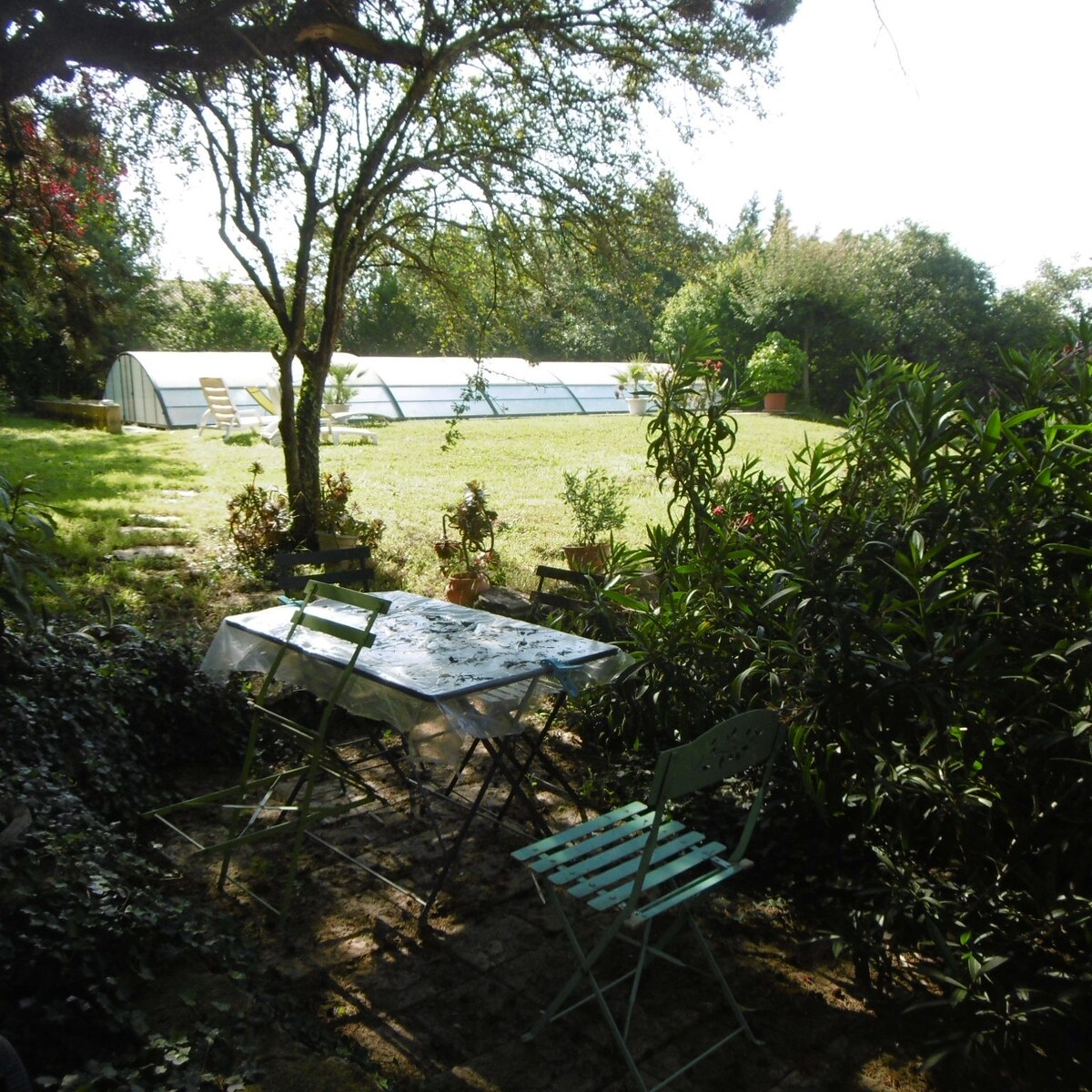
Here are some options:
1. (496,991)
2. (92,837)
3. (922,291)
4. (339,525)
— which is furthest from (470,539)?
(922,291)

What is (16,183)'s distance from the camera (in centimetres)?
714

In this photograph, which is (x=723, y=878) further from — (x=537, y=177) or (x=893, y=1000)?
(x=537, y=177)

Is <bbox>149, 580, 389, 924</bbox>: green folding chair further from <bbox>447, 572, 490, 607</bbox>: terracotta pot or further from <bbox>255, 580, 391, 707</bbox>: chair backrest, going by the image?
<bbox>447, 572, 490, 607</bbox>: terracotta pot

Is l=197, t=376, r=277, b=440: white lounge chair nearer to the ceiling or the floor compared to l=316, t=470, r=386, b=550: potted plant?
nearer to the ceiling

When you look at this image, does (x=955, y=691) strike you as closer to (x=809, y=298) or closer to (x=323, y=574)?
(x=323, y=574)

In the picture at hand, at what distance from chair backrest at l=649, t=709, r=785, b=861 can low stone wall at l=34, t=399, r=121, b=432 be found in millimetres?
17006

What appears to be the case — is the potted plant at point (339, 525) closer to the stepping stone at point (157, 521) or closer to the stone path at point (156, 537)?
the stone path at point (156, 537)

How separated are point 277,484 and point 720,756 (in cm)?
999

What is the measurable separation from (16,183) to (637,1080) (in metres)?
7.40

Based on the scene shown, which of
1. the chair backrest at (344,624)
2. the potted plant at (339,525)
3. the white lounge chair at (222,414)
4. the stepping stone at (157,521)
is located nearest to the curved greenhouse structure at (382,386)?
the white lounge chair at (222,414)

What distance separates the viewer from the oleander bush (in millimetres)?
2781

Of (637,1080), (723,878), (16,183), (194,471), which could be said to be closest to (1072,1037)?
(723,878)

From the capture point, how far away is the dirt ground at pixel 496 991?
2.60m

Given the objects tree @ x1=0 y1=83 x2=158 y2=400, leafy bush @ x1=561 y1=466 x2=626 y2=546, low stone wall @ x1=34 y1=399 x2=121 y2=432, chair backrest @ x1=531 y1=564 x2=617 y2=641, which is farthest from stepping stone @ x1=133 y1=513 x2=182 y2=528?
low stone wall @ x1=34 y1=399 x2=121 y2=432
